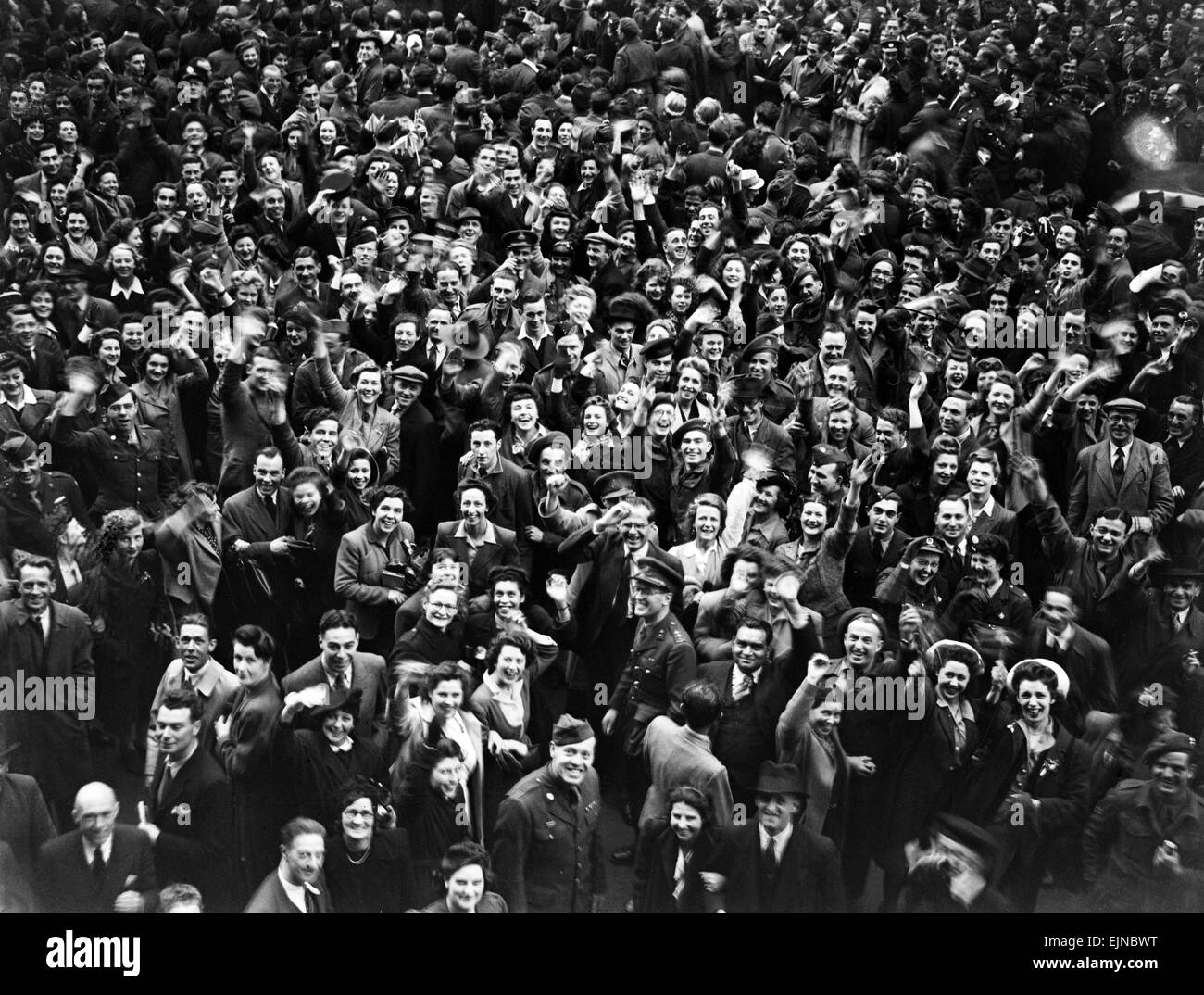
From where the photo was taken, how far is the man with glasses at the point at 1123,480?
423 inches

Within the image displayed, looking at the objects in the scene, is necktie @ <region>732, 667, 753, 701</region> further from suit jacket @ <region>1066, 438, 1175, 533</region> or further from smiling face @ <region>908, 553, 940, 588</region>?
suit jacket @ <region>1066, 438, 1175, 533</region>

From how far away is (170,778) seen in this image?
952 cm

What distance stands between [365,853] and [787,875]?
2160 mm

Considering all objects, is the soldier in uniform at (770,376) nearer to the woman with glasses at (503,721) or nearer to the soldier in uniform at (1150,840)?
the woman with glasses at (503,721)

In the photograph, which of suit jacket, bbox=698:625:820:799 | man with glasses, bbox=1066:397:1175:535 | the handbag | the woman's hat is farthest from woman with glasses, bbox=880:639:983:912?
the handbag

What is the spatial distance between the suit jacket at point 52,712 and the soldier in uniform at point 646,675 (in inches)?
111

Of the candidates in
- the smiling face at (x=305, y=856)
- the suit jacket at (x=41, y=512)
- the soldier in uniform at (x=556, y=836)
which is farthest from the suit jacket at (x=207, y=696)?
the soldier in uniform at (x=556, y=836)

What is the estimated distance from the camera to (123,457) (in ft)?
34.8

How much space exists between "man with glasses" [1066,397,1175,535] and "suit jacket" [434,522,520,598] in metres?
3.27

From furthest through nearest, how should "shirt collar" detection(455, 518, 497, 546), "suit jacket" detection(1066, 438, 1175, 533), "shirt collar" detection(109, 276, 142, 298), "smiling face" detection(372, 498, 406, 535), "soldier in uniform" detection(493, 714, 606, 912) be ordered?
"shirt collar" detection(109, 276, 142, 298)
"suit jacket" detection(1066, 438, 1175, 533)
"shirt collar" detection(455, 518, 497, 546)
"smiling face" detection(372, 498, 406, 535)
"soldier in uniform" detection(493, 714, 606, 912)

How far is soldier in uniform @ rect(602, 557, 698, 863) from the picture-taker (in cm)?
973

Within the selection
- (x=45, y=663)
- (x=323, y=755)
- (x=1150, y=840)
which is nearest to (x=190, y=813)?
(x=323, y=755)

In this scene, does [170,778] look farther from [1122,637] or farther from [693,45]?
[693,45]

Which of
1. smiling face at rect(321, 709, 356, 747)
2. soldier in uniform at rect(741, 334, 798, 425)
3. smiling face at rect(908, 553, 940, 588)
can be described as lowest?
smiling face at rect(321, 709, 356, 747)
